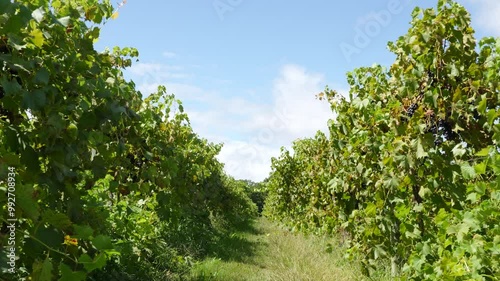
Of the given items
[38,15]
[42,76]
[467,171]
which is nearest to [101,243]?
[42,76]

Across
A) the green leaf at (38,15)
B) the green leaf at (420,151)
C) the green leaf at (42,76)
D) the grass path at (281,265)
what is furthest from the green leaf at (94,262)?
the grass path at (281,265)

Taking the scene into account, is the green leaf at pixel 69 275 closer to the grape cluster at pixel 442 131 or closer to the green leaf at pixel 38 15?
the green leaf at pixel 38 15

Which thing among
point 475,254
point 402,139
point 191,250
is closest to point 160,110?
point 191,250

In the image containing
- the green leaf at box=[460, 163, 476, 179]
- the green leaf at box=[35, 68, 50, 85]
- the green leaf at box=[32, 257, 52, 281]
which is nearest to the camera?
the green leaf at box=[32, 257, 52, 281]

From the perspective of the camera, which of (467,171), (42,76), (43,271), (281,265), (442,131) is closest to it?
(43,271)

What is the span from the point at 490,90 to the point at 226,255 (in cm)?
848

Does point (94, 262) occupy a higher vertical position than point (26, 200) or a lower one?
lower

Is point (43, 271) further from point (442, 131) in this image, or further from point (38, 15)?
point (442, 131)

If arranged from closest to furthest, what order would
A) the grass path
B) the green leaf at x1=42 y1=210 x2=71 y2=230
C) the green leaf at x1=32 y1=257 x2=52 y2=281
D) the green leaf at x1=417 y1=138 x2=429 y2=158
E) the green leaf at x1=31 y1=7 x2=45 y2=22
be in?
the green leaf at x1=32 y1=257 x2=52 y2=281
the green leaf at x1=42 y1=210 x2=71 y2=230
the green leaf at x1=31 y1=7 x2=45 y2=22
the green leaf at x1=417 y1=138 x2=429 y2=158
the grass path

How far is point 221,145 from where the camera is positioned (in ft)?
63.8

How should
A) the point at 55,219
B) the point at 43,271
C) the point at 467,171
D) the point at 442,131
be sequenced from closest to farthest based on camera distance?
the point at 43,271, the point at 55,219, the point at 467,171, the point at 442,131

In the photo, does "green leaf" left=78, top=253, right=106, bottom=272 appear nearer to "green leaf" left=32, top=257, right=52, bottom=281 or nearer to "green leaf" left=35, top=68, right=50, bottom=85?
"green leaf" left=32, top=257, right=52, bottom=281

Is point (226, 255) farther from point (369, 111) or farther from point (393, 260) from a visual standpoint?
point (369, 111)

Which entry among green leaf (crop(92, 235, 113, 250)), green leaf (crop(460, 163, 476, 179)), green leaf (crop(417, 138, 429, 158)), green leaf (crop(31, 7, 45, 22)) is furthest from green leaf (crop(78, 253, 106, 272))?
green leaf (crop(460, 163, 476, 179))
